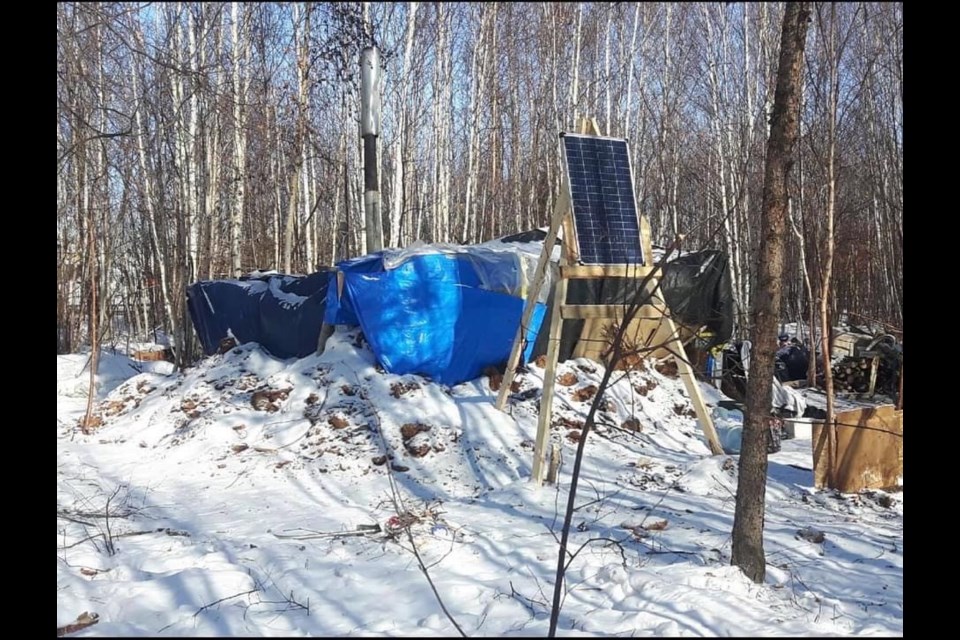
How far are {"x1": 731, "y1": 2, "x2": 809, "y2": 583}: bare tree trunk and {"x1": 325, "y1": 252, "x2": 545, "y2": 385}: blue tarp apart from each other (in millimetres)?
4831

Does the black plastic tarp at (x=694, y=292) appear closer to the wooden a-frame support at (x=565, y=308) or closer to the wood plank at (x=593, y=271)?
the wooden a-frame support at (x=565, y=308)

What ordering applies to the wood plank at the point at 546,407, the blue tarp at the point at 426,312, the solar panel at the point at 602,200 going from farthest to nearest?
the blue tarp at the point at 426,312, the solar panel at the point at 602,200, the wood plank at the point at 546,407

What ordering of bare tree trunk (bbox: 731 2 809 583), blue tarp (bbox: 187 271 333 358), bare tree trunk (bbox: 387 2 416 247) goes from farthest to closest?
bare tree trunk (bbox: 387 2 416 247)
blue tarp (bbox: 187 271 333 358)
bare tree trunk (bbox: 731 2 809 583)

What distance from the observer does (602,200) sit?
6.46 m

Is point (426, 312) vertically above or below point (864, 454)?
above

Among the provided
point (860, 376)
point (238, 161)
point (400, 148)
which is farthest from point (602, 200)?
point (238, 161)

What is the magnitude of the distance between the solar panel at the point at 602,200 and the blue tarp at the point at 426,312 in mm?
2463

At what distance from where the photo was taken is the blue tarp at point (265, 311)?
30.4 feet

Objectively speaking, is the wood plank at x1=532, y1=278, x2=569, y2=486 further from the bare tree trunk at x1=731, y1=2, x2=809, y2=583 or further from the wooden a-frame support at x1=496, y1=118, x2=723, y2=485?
the bare tree trunk at x1=731, y1=2, x2=809, y2=583

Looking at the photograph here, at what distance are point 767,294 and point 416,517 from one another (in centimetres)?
300

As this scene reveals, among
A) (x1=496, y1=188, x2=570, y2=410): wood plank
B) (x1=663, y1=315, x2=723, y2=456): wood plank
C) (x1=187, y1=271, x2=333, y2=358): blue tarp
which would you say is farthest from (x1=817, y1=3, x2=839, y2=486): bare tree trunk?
(x1=187, y1=271, x2=333, y2=358): blue tarp

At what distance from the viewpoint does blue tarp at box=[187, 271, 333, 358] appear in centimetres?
926

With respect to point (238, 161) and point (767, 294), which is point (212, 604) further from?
point (238, 161)

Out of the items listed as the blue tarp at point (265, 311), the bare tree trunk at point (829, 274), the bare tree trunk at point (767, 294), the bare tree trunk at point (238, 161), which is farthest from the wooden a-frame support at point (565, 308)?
the bare tree trunk at point (238, 161)
